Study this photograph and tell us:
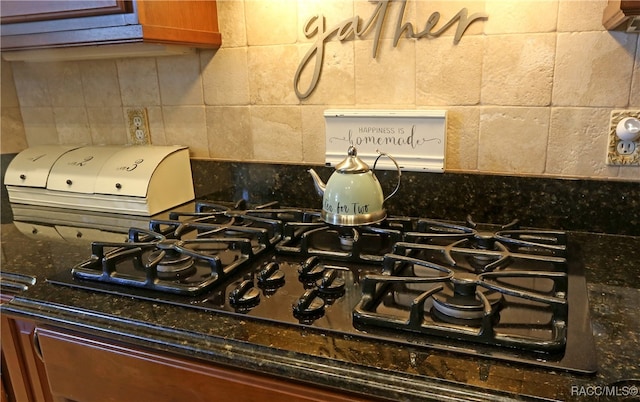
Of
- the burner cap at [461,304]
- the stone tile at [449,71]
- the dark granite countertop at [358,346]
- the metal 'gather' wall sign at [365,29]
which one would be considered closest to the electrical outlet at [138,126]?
the metal 'gather' wall sign at [365,29]

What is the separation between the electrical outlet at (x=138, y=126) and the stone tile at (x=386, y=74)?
28.2 inches

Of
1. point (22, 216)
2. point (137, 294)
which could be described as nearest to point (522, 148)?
point (137, 294)

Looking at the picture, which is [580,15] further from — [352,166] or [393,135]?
[352,166]

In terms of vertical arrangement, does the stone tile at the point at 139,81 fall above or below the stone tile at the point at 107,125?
above

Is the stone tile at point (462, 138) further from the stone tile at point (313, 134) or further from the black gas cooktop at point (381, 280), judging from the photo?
the stone tile at point (313, 134)

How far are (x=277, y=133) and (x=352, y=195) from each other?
0.42 m

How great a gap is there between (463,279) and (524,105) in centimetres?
53

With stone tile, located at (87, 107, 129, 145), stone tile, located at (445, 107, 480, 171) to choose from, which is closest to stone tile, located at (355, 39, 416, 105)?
stone tile, located at (445, 107, 480, 171)

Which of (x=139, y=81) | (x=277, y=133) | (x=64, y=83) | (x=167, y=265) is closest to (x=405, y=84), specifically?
(x=277, y=133)

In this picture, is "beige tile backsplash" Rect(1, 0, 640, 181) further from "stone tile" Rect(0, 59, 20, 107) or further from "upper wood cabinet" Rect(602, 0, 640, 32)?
"stone tile" Rect(0, 59, 20, 107)

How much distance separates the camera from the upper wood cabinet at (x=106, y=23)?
1.10 metres

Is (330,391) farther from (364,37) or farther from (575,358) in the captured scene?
(364,37)

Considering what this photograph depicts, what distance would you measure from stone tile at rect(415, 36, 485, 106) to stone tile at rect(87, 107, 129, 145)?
3.21ft

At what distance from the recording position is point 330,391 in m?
0.69
